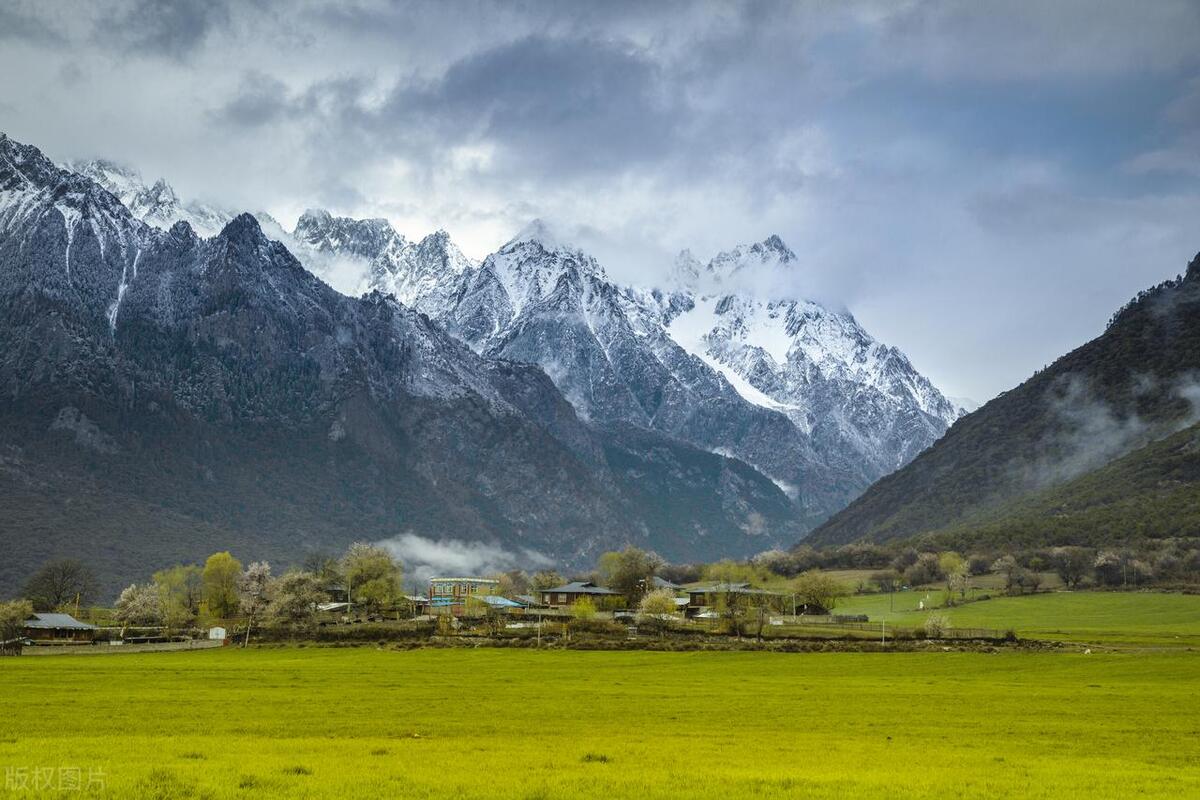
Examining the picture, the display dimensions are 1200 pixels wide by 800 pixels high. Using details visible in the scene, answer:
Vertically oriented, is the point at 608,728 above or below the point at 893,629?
above

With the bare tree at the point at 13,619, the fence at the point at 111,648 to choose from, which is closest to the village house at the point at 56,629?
the bare tree at the point at 13,619

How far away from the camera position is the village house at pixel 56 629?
6073 inches

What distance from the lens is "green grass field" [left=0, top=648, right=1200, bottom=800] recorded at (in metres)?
34.4

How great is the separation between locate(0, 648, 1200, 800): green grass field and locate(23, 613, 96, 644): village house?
55.1 metres

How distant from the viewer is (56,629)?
159 metres

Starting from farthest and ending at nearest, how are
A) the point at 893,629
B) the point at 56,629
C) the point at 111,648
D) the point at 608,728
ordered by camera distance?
the point at 56,629
the point at 893,629
the point at 111,648
the point at 608,728

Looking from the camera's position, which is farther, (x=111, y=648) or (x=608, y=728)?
(x=111, y=648)

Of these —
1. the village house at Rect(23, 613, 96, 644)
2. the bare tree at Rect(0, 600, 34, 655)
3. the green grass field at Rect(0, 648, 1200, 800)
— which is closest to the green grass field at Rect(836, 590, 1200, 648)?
the green grass field at Rect(0, 648, 1200, 800)

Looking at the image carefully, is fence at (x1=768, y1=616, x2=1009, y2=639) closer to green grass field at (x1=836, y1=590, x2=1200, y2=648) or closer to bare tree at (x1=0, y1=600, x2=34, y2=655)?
green grass field at (x1=836, y1=590, x2=1200, y2=648)

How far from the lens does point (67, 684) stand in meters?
79.5

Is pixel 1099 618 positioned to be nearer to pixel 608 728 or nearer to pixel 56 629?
pixel 608 728

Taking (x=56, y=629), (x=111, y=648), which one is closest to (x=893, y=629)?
(x=111, y=648)

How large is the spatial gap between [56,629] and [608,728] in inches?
5079

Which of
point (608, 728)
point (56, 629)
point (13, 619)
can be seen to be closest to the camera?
point (608, 728)
